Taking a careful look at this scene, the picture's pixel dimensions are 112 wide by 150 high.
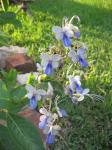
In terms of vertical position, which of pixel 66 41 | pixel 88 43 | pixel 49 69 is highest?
pixel 66 41

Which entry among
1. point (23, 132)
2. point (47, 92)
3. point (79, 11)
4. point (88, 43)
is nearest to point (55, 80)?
point (47, 92)

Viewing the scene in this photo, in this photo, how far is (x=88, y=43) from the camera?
5285mm

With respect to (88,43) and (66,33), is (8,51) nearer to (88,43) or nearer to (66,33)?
(88,43)

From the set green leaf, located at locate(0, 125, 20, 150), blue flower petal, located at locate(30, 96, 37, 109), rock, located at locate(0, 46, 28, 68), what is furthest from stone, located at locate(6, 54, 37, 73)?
blue flower petal, located at locate(30, 96, 37, 109)

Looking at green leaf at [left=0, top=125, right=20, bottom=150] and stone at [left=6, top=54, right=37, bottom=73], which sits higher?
green leaf at [left=0, top=125, right=20, bottom=150]

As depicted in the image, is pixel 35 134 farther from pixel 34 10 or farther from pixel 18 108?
pixel 34 10

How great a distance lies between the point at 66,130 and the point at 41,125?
1.51 m

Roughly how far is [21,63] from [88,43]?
1.12 meters

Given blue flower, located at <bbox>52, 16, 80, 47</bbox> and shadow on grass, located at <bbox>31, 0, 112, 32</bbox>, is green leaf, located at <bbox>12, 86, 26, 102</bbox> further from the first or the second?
shadow on grass, located at <bbox>31, 0, 112, 32</bbox>

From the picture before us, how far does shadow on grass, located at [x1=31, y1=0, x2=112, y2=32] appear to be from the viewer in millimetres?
6203

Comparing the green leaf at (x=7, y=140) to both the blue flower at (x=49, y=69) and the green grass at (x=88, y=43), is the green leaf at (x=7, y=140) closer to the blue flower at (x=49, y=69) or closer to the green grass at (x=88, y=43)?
the blue flower at (x=49, y=69)

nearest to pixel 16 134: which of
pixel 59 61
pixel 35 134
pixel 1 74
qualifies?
Answer: pixel 35 134

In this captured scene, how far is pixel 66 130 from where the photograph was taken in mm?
3457

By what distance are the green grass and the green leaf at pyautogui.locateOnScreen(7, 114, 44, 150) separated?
0.48 metres
